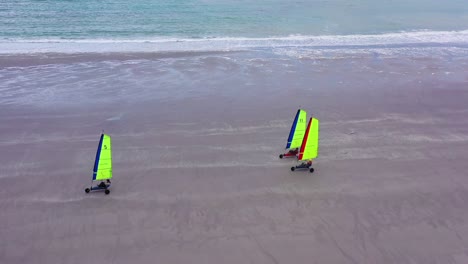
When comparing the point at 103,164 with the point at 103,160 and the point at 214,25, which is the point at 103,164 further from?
the point at 214,25

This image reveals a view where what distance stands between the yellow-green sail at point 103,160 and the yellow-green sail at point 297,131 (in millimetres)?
7722

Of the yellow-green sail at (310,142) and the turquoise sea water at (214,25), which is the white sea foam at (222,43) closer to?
the turquoise sea water at (214,25)

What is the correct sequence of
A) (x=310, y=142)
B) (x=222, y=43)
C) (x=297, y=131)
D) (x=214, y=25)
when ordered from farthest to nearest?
(x=214, y=25)
(x=222, y=43)
(x=297, y=131)
(x=310, y=142)

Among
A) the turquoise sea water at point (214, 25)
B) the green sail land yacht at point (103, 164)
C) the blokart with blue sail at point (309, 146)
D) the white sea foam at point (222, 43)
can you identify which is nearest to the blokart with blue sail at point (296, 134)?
the blokart with blue sail at point (309, 146)

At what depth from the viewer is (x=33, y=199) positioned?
14617 millimetres

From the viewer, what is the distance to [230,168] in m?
16.6

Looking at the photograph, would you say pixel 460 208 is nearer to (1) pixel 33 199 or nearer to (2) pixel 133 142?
(2) pixel 133 142

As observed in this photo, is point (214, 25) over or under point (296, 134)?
over

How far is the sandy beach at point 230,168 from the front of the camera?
12875mm

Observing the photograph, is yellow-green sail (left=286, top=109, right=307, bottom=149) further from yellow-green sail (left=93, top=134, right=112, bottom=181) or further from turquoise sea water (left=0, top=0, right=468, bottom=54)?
turquoise sea water (left=0, top=0, right=468, bottom=54)

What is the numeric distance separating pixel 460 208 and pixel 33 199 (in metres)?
16.7

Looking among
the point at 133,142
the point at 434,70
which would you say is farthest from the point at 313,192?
the point at 434,70

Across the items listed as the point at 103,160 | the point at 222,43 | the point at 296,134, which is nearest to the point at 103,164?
Answer: the point at 103,160

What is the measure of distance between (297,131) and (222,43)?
21.3 meters
